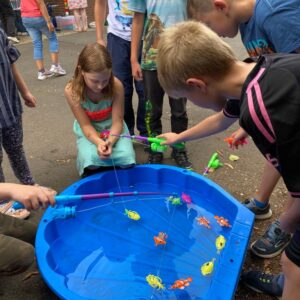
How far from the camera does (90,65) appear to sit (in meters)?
2.06

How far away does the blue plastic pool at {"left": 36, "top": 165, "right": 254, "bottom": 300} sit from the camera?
1536 mm

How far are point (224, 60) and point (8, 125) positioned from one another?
1.24m

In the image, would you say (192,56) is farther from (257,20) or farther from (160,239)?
(160,239)

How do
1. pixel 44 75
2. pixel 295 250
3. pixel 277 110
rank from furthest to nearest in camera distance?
Result: pixel 44 75 < pixel 295 250 < pixel 277 110

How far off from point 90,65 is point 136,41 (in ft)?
1.37

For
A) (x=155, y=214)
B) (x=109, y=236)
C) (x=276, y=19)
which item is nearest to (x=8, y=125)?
(x=109, y=236)

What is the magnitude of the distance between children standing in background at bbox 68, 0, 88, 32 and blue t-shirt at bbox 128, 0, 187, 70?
592cm

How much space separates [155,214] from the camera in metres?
2.00

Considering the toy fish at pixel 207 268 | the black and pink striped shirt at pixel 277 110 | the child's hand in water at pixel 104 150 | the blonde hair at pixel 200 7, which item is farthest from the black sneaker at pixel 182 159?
the black and pink striped shirt at pixel 277 110

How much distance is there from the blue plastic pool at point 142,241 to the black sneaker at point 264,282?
0.12m

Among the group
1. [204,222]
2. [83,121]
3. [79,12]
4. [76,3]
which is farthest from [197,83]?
[79,12]

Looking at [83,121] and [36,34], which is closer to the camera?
[83,121]

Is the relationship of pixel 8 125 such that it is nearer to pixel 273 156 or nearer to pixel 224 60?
pixel 224 60

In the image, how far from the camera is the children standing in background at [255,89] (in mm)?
920
